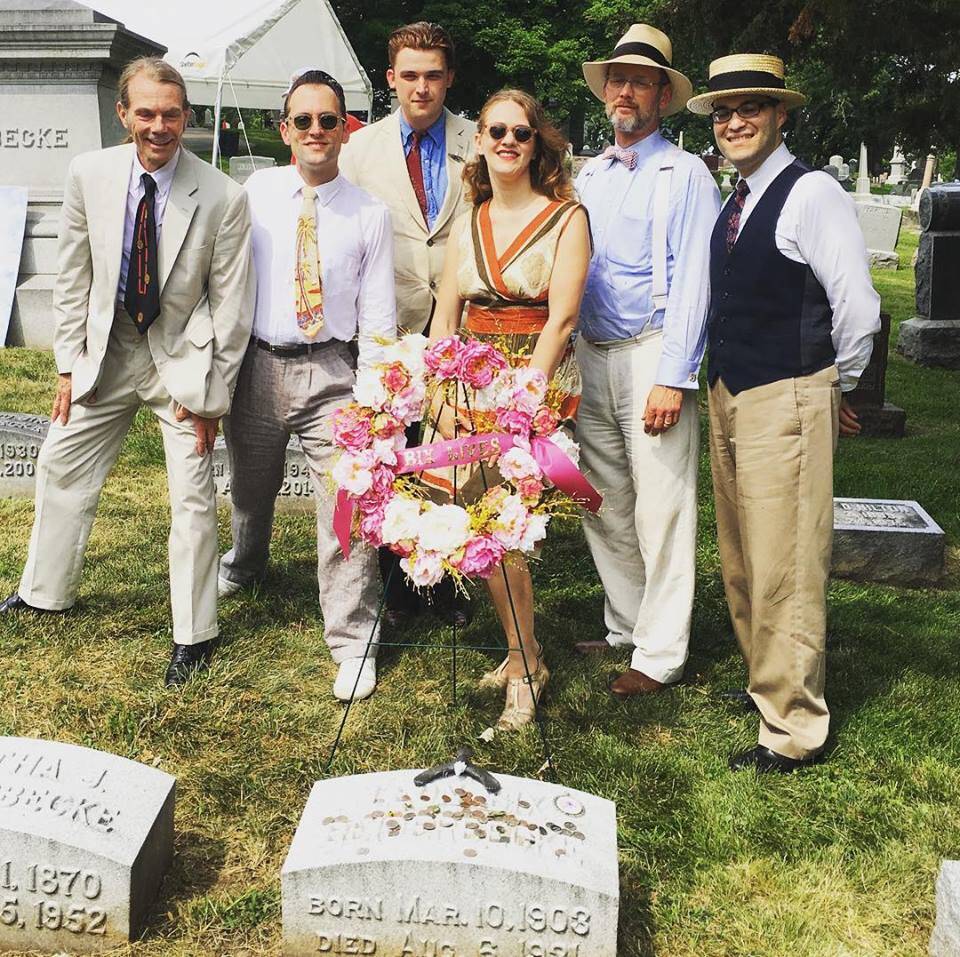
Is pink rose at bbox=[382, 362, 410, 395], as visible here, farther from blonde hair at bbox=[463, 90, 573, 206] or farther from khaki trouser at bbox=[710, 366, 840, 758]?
khaki trouser at bbox=[710, 366, 840, 758]

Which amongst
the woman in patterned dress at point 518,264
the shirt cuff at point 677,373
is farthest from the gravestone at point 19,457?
the shirt cuff at point 677,373

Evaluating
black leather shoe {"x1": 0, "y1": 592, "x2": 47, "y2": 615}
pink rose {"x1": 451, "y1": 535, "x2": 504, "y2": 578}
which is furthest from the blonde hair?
black leather shoe {"x1": 0, "y1": 592, "x2": 47, "y2": 615}

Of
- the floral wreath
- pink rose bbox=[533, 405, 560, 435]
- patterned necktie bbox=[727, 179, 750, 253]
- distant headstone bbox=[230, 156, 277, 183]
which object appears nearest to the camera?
the floral wreath

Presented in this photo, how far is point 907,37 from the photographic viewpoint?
6.90 metres

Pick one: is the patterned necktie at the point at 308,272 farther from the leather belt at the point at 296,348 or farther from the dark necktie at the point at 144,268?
the dark necktie at the point at 144,268

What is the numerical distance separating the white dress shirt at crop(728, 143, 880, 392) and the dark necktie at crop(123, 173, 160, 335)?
2289mm

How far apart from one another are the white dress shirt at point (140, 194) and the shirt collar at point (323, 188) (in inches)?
17.4

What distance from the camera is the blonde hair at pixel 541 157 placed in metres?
3.97

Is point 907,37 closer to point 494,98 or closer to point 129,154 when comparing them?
point 494,98

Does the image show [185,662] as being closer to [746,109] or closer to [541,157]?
[541,157]

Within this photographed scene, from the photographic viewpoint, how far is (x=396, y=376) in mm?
3598

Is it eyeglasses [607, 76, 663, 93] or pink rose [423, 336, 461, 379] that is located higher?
eyeglasses [607, 76, 663, 93]

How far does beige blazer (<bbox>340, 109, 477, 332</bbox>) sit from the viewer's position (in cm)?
483

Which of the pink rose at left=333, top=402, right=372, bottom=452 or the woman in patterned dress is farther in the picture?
the woman in patterned dress
